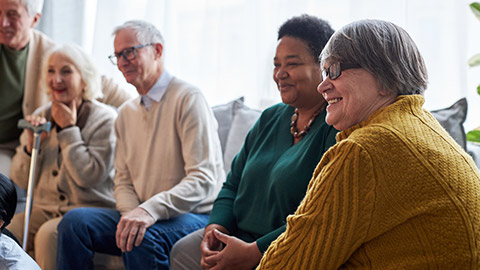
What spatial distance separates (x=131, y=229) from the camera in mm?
1890

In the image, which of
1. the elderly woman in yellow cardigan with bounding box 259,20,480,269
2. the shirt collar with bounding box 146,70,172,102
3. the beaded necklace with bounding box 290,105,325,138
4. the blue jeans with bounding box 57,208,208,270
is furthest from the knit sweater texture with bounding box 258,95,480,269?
the shirt collar with bounding box 146,70,172,102

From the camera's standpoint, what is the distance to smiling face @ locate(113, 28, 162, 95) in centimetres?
224

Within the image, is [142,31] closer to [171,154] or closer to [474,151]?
[171,154]

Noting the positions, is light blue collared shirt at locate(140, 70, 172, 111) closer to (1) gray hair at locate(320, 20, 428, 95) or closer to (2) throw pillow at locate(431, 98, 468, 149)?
(2) throw pillow at locate(431, 98, 468, 149)

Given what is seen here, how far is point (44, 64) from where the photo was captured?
271 centimetres

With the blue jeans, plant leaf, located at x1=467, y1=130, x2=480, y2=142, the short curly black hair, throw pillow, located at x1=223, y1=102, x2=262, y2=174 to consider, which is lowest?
the blue jeans

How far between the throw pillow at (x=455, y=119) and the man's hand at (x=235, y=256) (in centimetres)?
90

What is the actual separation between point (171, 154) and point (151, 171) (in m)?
0.12

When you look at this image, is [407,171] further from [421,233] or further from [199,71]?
[199,71]

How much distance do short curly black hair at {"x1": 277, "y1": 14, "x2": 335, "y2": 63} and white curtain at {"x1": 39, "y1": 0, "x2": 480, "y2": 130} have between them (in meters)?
0.86

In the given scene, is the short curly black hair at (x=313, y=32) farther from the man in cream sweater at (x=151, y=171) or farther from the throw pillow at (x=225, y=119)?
the throw pillow at (x=225, y=119)

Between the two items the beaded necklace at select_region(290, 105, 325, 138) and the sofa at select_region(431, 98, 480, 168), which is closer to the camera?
the beaded necklace at select_region(290, 105, 325, 138)

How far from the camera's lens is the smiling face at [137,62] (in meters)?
2.24

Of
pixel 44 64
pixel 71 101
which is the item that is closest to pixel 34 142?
pixel 71 101
